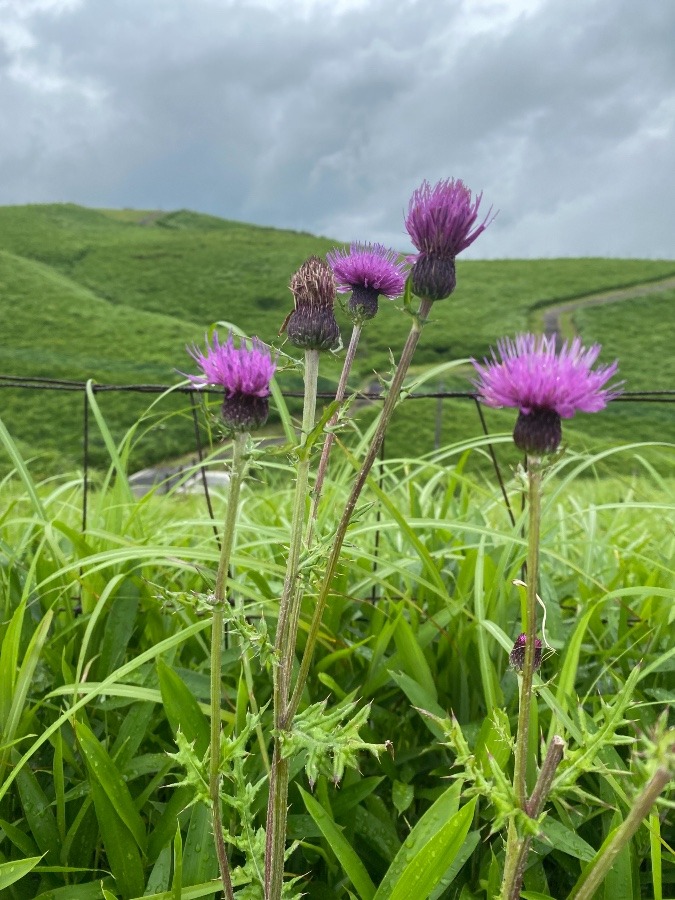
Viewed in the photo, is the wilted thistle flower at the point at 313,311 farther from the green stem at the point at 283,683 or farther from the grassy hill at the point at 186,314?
the grassy hill at the point at 186,314

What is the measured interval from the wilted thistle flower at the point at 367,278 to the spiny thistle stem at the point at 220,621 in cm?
38

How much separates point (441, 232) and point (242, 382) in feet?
1.21

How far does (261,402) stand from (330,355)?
0.64ft

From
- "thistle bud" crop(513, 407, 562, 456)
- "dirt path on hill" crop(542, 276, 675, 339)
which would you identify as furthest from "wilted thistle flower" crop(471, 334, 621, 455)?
"dirt path on hill" crop(542, 276, 675, 339)

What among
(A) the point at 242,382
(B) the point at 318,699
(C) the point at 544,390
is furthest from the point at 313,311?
(B) the point at 318,699

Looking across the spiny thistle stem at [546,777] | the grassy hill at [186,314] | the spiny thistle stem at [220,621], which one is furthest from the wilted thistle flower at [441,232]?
the grassy hill at [186,314]

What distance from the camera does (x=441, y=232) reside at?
1029 millimetres

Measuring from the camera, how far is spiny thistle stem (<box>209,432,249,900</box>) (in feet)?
3.36

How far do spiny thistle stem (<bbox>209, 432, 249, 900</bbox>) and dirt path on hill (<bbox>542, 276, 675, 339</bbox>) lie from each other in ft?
163

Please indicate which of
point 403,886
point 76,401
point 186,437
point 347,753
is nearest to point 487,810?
point 403,886

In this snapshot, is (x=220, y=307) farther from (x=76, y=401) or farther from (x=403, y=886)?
(x=403, y=886)

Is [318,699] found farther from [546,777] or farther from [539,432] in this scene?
[539,432]

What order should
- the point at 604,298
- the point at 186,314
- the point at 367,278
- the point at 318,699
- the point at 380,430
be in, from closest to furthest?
the point at 380,430
the point at 367,278
the point at 318,699
the point at 186,314
the point at 604,298

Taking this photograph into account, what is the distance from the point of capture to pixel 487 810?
1698 millimetres
